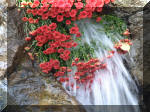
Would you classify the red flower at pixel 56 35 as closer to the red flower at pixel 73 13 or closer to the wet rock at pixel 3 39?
the red flower at pixel 73 13

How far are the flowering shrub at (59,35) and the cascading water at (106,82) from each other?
0.39ft

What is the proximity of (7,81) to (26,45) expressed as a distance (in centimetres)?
56

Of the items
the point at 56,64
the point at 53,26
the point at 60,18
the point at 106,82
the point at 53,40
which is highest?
the point at 60,18

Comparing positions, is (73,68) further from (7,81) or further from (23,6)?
(23,6)

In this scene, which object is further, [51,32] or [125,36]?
[125,36]

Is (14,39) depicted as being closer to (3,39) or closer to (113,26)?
(3,39)

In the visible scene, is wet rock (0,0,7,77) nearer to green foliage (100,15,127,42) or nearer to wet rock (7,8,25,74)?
wet rock (7,8,25,74)

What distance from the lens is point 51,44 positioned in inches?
105

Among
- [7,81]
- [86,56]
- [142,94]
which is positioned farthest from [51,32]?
[142,94]

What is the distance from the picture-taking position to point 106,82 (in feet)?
9.23

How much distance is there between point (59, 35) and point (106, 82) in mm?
961

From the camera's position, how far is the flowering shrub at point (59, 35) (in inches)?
104

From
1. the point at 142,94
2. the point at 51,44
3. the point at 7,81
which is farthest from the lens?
the point at 142,94

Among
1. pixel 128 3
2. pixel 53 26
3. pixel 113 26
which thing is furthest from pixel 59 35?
pixel 128 3
